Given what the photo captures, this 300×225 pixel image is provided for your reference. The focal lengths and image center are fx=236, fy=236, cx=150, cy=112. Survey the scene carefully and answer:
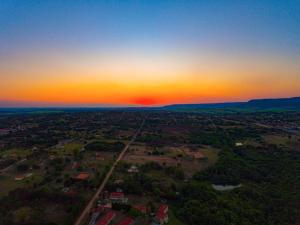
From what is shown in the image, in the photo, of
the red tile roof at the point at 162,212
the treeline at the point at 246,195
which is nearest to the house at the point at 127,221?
the red tile roof at the point at 162,212

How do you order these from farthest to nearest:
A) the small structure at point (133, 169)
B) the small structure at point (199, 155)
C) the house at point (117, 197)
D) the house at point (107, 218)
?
the small structure at point (199, 155) < the small structure at point (133, 169) < the house at point (117, 197) < the house at point (107, 218)

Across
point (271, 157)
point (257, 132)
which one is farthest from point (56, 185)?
point (257, 132)

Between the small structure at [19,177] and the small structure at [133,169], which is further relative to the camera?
the small structure at [133,169]

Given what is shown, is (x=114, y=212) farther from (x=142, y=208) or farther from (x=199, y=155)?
(x=199, y=155)

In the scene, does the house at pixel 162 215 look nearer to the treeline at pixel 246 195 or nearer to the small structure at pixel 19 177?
the treeline at pixel 246 195

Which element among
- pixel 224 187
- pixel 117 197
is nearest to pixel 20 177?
pixel 117 197

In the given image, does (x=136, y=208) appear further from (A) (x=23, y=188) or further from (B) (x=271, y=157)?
(B) (x=271, y=157)
